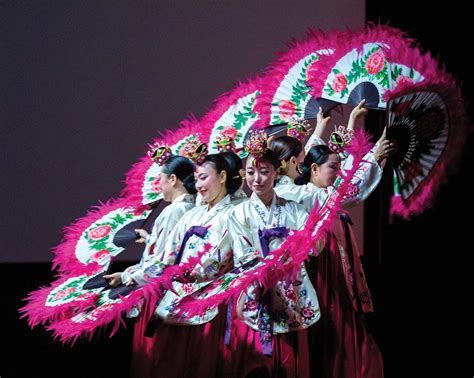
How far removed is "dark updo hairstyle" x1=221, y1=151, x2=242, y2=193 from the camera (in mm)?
3418

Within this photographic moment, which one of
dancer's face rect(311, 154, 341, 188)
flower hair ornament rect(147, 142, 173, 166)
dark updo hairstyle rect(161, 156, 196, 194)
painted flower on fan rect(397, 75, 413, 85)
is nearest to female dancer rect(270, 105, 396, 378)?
dancer's face rect(311, 154, 341, 188)

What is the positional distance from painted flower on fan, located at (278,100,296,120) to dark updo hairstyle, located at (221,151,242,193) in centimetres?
32

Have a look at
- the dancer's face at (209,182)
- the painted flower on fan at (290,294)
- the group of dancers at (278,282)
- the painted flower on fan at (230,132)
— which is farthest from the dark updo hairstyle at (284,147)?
the painted flower on fan at (290,294)

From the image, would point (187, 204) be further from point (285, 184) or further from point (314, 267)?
point (314, 267)

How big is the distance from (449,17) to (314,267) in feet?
6.14

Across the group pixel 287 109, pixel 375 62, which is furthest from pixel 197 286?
pixel 375 62

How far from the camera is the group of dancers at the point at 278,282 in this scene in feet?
9.81

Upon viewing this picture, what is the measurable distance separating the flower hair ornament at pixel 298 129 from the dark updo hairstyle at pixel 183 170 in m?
0.66

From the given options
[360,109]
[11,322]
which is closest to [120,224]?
[11,322]

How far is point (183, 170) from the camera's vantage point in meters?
3.77

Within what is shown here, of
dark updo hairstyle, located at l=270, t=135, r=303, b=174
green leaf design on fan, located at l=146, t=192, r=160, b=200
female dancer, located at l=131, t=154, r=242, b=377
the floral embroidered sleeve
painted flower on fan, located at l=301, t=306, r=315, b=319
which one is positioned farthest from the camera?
green leaf design on fan, located at l=146, t=192, r=160, b=200

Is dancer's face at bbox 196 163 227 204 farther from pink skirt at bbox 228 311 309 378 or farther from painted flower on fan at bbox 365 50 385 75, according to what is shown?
painted flower on fan at bbox 365 50 385 75

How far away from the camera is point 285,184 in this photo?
3344 mm

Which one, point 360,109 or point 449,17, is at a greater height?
point 449,17
